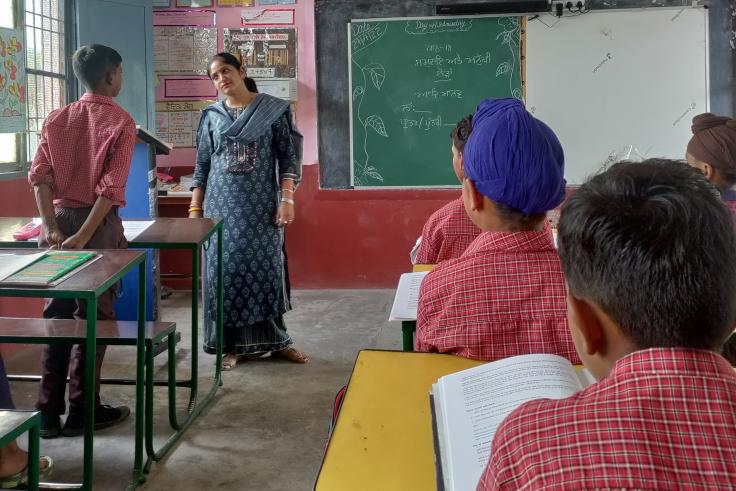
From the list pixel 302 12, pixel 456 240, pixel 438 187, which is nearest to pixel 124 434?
pixel 456 240

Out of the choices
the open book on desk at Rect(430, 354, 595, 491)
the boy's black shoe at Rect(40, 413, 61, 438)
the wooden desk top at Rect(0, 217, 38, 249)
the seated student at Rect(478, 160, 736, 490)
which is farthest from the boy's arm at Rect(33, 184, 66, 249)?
the seated student at Rect(478, 160, 736, 490)

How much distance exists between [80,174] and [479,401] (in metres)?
2.07

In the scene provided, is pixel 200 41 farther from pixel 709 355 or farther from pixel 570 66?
pixel 709 355

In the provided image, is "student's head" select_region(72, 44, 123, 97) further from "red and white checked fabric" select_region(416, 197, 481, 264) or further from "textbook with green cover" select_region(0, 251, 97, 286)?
"red and white checked fabric" select_region(416, 197, 481, 264)

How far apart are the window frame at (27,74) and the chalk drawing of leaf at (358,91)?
1.75 meters

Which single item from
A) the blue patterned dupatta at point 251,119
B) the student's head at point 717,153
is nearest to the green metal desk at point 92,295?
the blue patterned dupatta at point 251,119

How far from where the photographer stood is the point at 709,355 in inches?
23.9

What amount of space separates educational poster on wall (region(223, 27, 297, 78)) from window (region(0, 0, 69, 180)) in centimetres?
130

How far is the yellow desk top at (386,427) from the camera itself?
Answer: 34.5 inches

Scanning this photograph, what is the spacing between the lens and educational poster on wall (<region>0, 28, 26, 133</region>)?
3354 millimetres

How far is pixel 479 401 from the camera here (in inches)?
36.7

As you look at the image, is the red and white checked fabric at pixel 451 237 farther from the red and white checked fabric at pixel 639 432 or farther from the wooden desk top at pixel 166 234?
the red and white checked fabric at pixel 639 432

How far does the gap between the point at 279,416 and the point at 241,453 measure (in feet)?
1.17

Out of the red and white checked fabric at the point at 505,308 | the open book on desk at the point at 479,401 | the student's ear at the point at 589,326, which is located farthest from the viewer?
the red and white checked fabric at the point at 505,308
